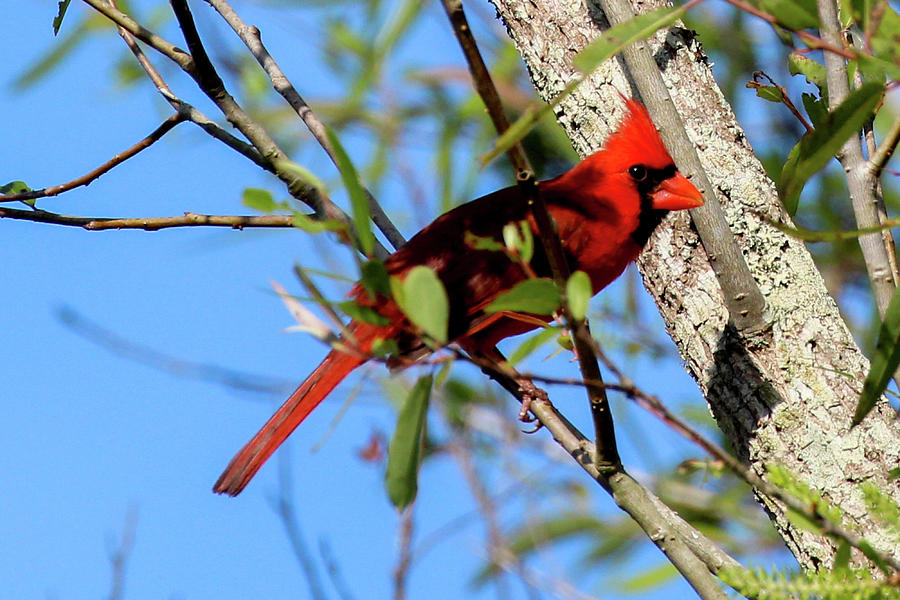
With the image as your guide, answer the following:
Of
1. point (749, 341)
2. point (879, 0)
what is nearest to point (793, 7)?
point (879, 0)

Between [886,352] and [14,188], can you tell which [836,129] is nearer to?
[886,352]

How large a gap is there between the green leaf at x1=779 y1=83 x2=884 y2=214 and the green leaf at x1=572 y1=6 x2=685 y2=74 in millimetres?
227

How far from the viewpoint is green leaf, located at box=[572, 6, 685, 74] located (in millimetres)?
1187

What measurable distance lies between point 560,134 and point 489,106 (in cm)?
307

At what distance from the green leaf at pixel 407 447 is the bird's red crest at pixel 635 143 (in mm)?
1406

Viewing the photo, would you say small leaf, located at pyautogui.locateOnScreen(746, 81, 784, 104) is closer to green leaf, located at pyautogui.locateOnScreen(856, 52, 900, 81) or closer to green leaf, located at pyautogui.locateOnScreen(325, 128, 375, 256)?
green leaf, located at pyautogui.locateOnScreen(856, 52, 900, 81)

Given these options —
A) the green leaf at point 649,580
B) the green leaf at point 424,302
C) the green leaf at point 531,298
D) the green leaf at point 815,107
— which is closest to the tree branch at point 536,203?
the green leaf at point 531,298

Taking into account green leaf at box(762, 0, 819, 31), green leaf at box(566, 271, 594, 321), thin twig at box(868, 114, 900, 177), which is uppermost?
thin twig at box(868, 114, 900, 177)

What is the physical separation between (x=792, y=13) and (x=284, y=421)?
4.76 ft

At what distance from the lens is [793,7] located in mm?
1174

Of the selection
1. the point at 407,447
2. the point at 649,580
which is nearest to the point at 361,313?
the point at 407,447

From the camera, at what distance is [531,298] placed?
1.21 metres

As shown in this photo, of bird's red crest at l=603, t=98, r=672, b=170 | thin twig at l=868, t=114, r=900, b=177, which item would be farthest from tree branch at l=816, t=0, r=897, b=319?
Answer: bird's red crest at l=603, t=98, r=672, b=170

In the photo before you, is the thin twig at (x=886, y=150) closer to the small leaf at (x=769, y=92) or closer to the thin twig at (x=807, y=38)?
the small leaf at (x=769, y=92)
